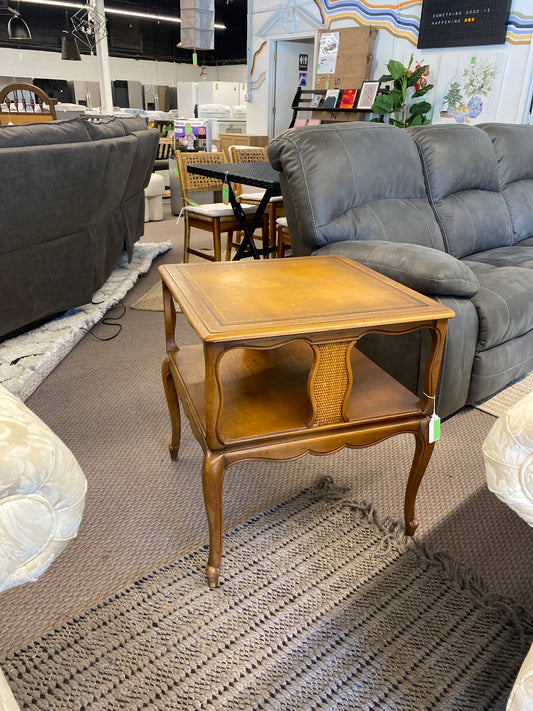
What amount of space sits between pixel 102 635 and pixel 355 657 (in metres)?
0.54

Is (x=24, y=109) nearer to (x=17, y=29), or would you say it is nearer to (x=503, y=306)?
(x=17, y=29)

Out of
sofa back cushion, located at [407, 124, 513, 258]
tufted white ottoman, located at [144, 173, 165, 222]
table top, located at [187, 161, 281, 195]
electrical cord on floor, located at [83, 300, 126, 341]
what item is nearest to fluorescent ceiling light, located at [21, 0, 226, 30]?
tufted white ottoman, located at [144, 173, 165, 222]

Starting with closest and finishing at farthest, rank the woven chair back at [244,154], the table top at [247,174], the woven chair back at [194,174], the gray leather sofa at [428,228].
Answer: the gray leather sofa at [428,228], the table top at [247,174], the woven chair back at [194,174], the woven chair back at [244,154]

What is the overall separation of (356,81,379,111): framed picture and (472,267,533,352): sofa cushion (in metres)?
3.80

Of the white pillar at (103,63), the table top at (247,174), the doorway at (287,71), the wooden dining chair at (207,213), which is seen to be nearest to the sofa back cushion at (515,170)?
the table top at (247,174)

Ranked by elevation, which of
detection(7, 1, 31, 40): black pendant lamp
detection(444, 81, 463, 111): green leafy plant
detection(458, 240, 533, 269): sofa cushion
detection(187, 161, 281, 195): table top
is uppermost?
detection(7, 1, 31, 40): black pendant lamp

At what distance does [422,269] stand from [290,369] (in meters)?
0.55

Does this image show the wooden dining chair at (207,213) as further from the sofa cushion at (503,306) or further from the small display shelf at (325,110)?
the small display shelf at (325,110)

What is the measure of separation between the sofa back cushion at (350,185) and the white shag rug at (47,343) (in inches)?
45.5

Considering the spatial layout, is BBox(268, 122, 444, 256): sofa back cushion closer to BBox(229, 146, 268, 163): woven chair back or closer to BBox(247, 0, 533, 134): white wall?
BBox(229, 146, 268, 163): woven chair back

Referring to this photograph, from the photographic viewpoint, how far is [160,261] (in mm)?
3908

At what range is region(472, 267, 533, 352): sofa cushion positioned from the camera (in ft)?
5.81

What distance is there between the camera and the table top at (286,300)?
1.03 metres

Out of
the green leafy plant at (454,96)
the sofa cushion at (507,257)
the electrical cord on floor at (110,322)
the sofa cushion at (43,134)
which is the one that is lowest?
the electrical cord on floor at (110,322)
